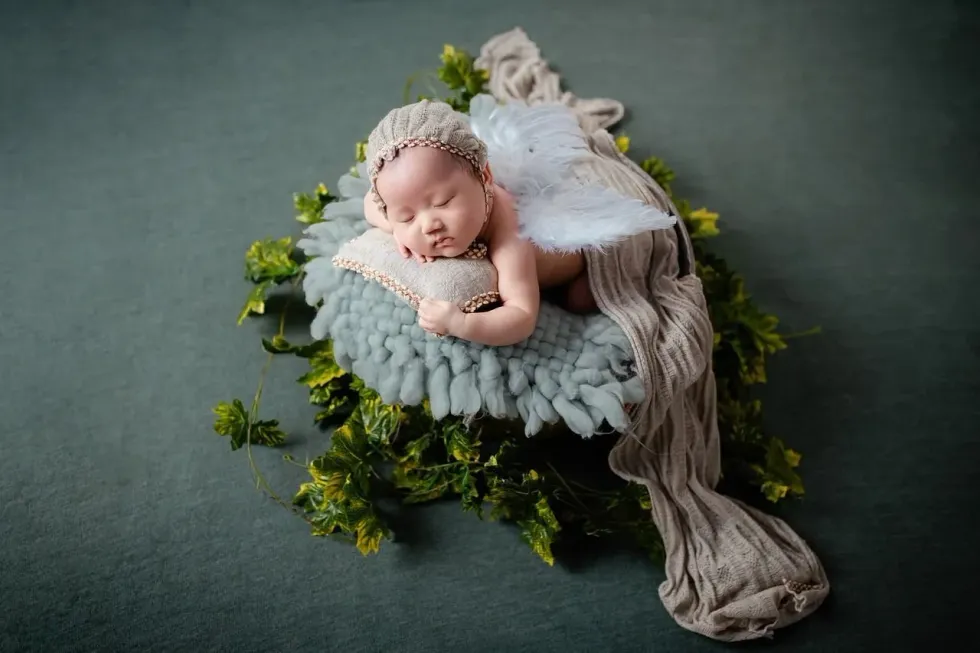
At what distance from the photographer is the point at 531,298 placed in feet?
3.52

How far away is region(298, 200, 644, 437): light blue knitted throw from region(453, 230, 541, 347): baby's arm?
4 cm

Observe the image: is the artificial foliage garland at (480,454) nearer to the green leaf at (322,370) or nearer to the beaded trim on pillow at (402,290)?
the green leaf at (322,370)

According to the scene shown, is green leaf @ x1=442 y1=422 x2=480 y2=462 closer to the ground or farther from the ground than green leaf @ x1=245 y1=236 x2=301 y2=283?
closer to the ground

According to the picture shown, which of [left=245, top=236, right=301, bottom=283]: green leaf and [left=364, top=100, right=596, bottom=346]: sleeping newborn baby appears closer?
[left=364, top=100, right=596, bottom=346]: sleeping newborn baby

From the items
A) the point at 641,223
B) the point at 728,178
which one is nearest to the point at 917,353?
the point at 728,178

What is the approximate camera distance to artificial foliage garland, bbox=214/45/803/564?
4.09 ft

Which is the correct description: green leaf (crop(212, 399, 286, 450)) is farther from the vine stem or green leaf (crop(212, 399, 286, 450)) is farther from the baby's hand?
the baby's hand

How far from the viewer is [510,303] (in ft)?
3.49

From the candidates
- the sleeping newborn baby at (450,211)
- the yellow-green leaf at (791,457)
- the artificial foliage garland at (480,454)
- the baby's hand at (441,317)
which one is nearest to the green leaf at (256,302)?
the artificial foliage garland at (480,454)

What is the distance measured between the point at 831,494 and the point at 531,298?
72 cm

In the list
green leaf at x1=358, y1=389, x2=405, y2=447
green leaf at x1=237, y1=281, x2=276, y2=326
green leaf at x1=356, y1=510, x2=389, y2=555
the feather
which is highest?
the feather

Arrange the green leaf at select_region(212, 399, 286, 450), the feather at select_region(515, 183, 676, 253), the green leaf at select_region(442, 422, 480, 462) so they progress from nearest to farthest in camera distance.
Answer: the feather at select_region(515, 183, 676, 253), the green leaf at select_region(442, 422, 480, 462), the green leaf at select_region(212, 399, 286, 450)

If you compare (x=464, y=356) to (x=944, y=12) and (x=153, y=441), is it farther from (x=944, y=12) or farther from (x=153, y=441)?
(x=944, y=12)

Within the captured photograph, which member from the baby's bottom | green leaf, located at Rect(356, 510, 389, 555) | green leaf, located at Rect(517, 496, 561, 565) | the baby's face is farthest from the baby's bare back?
green leaf, located at Rect(356, 510, 389, 555)
